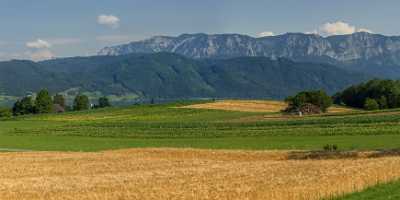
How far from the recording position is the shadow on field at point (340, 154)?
45.2 metres

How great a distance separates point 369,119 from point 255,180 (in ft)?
203

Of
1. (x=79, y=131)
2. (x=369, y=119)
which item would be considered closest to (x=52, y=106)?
(x=79, y=131)

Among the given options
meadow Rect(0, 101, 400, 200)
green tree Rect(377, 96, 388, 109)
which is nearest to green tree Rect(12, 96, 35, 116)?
meadow Rect(0, 101, 400, 200)

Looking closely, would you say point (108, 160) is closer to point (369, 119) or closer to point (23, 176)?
point (23, 176)

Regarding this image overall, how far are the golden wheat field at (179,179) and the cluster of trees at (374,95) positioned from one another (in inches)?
4405

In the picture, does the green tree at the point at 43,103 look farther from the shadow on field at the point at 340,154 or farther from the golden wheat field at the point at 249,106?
the shadow on field at the point at 340,154

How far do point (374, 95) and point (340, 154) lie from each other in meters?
123

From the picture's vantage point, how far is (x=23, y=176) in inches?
1474

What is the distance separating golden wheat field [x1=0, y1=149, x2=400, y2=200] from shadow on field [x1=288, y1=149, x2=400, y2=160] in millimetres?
1598

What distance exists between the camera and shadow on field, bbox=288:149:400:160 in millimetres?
45250

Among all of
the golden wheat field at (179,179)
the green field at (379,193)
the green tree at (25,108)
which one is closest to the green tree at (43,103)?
the green tree at (25,108)

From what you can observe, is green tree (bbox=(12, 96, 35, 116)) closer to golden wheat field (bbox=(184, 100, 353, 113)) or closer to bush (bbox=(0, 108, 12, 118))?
bush (bbox=(0, 108, 12, 118))

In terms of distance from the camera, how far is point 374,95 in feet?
540

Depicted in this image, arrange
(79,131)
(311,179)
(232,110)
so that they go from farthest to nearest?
(232,110), (79,131), (311,179)
